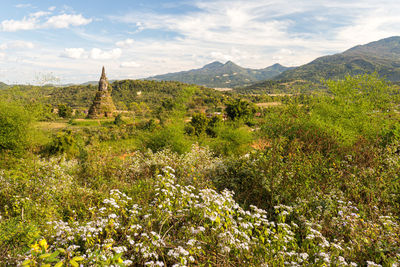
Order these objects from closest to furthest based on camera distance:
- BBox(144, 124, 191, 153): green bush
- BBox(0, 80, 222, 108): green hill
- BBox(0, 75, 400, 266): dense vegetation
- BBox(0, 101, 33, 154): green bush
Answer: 1. BBox(0, 75, 400, 266): dense vegetation
2. BBox(0, 101, 33, 154): green bush
3. BBox(144, 124, 191, 153): green bush
4. BBox(0, 80, 222, 108): green hill

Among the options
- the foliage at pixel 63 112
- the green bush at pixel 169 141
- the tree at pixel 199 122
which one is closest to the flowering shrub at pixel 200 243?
the green bush at pixel 169 141

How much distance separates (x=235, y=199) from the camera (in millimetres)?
4281

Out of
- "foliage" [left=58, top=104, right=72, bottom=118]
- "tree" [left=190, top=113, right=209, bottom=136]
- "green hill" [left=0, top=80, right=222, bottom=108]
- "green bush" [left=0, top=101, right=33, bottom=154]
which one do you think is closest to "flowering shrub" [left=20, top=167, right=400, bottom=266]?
"green bush" [left=0, top=101, right=33, bottom=154]

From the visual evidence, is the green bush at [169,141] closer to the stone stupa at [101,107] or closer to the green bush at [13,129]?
the green bush at [13,129]

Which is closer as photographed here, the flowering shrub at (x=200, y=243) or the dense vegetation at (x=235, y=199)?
the flowering shrub at (x=200, y=243)

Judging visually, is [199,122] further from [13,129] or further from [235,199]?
[235,199]

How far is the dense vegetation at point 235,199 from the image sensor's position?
240 centimetres

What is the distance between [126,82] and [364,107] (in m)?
90.2

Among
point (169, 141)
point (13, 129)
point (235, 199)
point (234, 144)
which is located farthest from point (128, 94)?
point (235, 199)

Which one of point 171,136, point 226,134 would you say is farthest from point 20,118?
point 226,134

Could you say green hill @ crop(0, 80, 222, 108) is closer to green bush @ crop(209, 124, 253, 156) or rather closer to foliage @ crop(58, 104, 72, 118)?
foliage @ crop(58, 104, 72, 118)

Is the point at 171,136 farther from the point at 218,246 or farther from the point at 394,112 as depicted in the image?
the point at 394,112

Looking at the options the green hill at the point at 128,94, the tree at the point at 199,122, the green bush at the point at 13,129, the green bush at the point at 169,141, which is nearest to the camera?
the green bush at the point at 13,129

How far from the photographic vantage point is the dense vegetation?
240 centimetres
